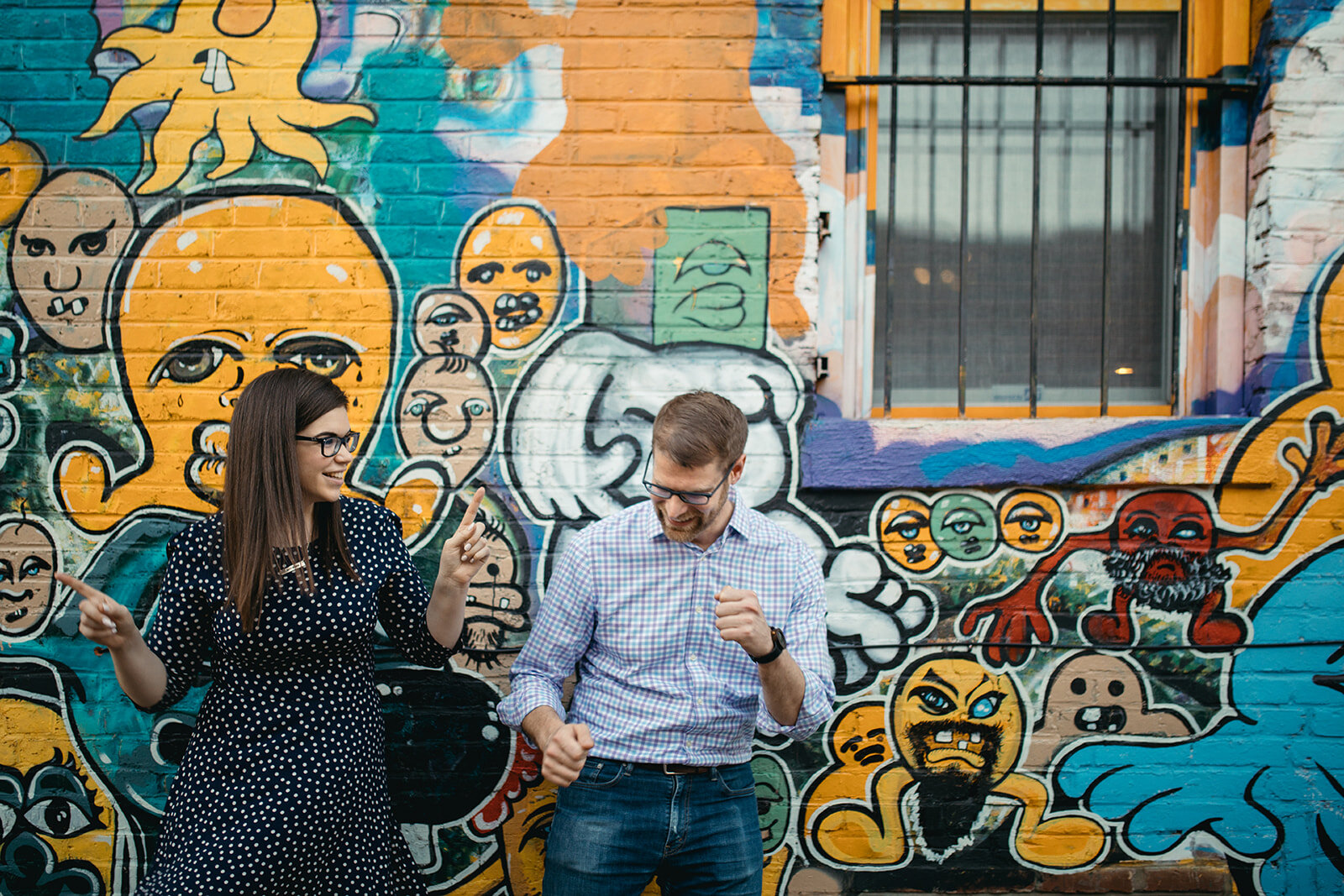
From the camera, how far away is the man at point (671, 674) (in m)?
2.12

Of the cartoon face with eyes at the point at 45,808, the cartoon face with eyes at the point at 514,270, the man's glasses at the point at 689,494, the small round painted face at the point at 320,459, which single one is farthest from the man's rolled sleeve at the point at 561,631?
the cartoon face with eyes at the point at 45,808

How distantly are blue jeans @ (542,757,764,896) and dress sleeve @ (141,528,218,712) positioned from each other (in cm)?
106

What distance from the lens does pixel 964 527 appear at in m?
2.83

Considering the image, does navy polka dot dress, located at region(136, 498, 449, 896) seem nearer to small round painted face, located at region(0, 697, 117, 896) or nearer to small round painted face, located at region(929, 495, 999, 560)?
small round painted face, located at region(0, 697, 117, 896)

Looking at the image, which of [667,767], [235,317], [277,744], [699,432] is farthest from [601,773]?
[235,317]

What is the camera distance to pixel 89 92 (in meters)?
2.83

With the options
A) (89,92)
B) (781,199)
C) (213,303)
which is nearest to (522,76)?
(781,199)

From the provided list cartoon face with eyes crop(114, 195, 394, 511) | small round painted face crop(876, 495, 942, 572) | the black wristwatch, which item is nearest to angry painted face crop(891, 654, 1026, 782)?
small round painted face crop(876, 495, 942, 572)

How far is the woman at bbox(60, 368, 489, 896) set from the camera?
2.02 m

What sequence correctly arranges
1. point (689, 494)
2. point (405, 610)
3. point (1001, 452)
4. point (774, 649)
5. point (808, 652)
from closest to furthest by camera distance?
1. point (774, 649)
2. point (689, 494)
3. point (808, 652)
4. point (405, 610)
5. point (1001, 452)

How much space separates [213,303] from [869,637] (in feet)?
8.18

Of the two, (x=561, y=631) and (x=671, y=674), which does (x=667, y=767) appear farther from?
(x=561, y=631)

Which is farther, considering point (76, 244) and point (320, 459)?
point (76, 244)

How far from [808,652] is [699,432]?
660 millimetres
